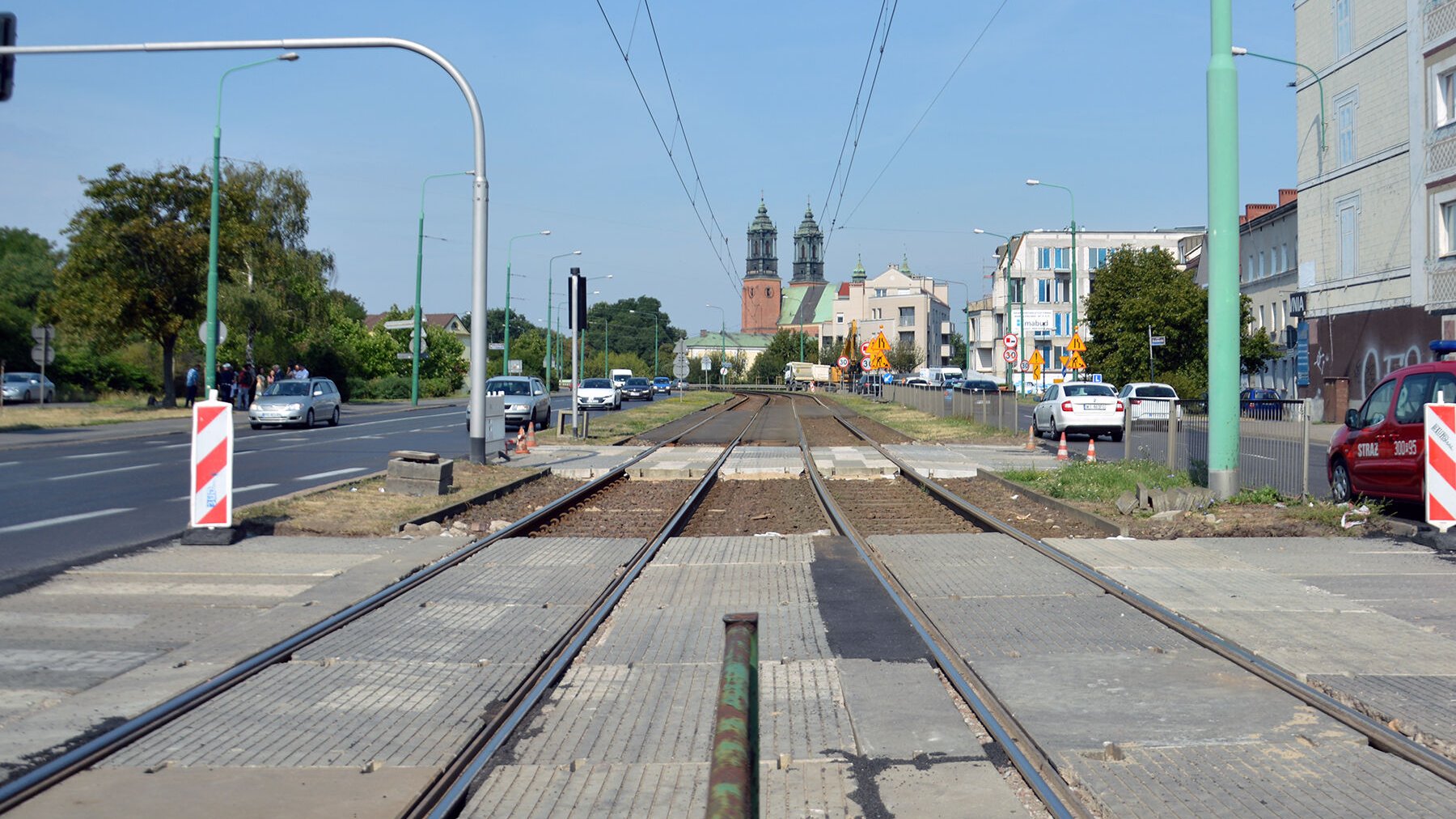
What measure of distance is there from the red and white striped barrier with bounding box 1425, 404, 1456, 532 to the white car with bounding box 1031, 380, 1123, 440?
1943cm

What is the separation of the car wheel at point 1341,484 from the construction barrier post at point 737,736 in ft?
44.0

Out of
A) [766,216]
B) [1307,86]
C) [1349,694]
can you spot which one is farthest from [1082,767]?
[766,216]

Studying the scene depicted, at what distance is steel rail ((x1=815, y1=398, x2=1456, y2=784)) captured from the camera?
5191 millimetres

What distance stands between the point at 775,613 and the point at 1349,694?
3506mm

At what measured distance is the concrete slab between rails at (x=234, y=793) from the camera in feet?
14.8

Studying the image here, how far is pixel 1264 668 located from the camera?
671cm

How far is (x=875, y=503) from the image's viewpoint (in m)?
16.6

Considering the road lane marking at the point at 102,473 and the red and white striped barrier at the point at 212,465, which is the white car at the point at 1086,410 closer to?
the road lane marking at the point at 102,473

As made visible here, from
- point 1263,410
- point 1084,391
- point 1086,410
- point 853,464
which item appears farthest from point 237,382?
point 1263,410

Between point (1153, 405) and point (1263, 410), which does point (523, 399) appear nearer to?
point (1263, 410)

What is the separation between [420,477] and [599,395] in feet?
125

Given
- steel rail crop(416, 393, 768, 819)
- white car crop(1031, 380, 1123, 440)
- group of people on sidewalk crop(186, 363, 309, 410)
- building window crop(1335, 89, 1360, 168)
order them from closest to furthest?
steel rail crop(416, 393, 768, 819)
white car crop(1031, 380, 1123, 440)
building window crop(1335, 89, 1360, 168)
group of people on sidewalk crop(186, 363, 309, 410)

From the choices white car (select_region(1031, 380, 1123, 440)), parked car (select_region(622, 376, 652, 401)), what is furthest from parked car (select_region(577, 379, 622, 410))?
white car (select_region(1031, 380, 1123, 440))

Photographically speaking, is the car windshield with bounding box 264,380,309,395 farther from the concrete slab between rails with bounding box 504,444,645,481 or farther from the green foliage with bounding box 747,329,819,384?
the green foliage with bounding box 747,329,819,384
